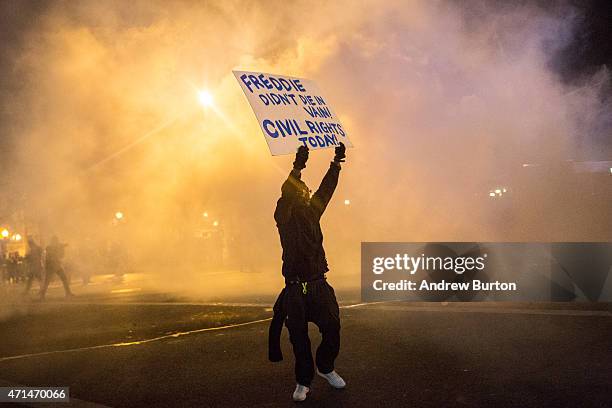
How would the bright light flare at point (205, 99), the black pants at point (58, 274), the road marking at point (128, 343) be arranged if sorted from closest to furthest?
the road marking at point (128, 343) → the black pants at point (58, 274) → the bright light flare at point (205, 99)

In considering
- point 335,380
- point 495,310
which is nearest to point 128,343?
point 335,380

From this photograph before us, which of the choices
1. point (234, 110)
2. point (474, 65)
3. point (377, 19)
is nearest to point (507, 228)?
point (474, 65)

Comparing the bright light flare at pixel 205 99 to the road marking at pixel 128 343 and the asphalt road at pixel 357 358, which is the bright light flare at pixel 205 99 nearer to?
the asphalt road at pixel 357 358

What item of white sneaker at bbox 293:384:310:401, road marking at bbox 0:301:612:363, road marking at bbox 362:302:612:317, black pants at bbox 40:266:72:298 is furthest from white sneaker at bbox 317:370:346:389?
black pants at bbox 40:266:72:298

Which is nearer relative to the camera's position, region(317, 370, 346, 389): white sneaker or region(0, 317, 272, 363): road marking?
region(317, 370, 346, 389): white sneaker

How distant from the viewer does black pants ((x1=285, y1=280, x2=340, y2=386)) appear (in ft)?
13.3

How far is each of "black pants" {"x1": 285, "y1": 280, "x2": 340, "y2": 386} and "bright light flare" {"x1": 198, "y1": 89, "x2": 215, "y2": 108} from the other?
36.7ft

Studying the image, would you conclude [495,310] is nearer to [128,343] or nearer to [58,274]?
[128,343]

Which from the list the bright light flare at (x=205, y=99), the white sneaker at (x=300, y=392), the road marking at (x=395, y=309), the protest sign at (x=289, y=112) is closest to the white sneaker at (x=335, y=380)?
the white sneaker at (x=300, y=392)

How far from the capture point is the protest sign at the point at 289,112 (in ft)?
14.3

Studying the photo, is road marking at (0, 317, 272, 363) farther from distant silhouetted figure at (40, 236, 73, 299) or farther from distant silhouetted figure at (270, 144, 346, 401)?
distant silhouetted figure at (40, 236, 73, 299)

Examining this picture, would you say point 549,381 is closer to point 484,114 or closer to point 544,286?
point 544,286

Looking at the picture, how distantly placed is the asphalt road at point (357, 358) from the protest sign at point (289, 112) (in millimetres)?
1749

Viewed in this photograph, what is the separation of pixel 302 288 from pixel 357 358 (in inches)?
55.9
